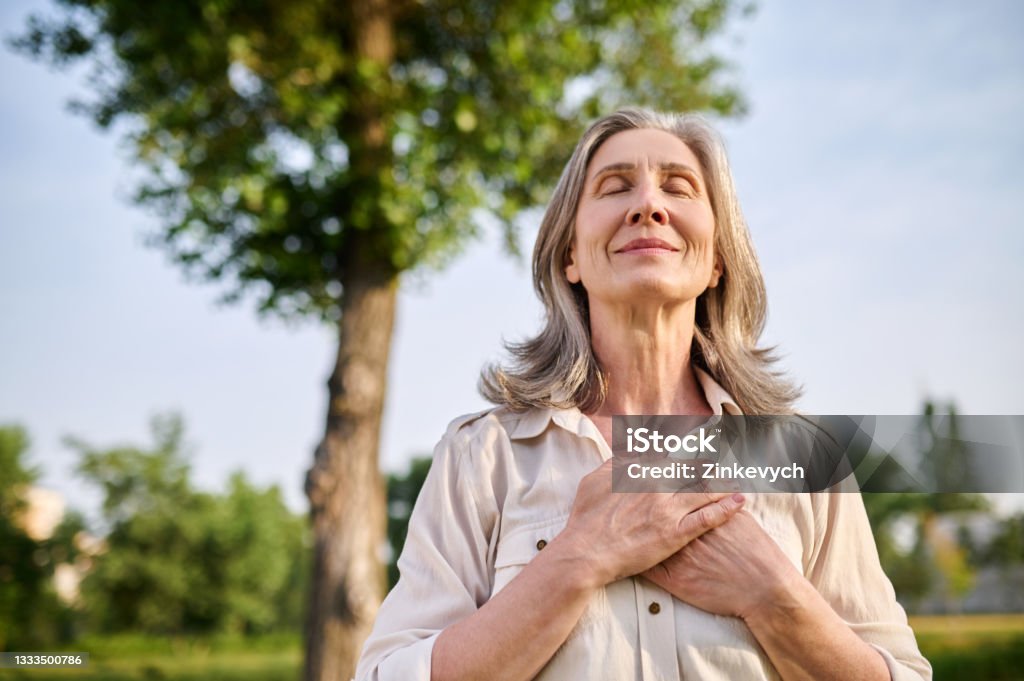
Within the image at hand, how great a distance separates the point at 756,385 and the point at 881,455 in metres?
0.34

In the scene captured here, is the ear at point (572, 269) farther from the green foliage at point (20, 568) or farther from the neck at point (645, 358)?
the green foliage at point (20, 568)

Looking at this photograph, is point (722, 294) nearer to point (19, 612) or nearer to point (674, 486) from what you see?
point (674, 486)

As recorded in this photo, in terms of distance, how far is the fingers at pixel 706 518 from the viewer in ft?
6.05

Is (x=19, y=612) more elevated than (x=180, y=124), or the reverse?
(x=180, y=124)

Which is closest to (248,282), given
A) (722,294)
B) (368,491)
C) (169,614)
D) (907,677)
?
(368,491)

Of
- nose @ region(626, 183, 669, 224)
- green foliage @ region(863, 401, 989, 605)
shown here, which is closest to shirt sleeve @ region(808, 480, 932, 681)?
nose @ region(626, 183, 669, 224)

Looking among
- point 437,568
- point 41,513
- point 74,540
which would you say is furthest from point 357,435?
point 41,513

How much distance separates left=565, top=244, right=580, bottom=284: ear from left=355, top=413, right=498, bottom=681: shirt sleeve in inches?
22.3

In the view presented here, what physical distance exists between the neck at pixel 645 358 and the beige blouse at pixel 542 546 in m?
0.19

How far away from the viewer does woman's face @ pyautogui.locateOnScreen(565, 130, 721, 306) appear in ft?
6.87

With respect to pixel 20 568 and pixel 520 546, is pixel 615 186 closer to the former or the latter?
pixel 520 546

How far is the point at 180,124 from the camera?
25.9ft

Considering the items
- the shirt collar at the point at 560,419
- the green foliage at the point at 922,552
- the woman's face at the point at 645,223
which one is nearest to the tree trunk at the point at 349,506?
the shirt collar at the point at 560,419

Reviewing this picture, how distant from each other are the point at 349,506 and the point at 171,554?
47292 millimetres
